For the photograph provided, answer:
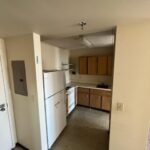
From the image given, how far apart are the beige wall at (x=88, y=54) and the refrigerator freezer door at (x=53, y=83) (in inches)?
79.2

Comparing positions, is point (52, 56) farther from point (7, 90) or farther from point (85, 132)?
point (85, 132)

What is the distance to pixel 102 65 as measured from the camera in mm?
3791

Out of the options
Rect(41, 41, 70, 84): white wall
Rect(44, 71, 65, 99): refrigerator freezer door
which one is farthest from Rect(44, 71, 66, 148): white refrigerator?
Rect(41, 41, 70, 84): white wall

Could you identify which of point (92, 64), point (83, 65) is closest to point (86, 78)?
point (83, 65)

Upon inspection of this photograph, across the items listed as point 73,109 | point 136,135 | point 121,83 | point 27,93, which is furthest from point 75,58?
point 136,135

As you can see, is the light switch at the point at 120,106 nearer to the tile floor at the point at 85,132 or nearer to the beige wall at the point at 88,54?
the tile floor at the point at 85,132

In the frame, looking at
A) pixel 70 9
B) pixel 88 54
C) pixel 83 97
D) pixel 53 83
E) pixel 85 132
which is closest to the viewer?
pixel 70 9

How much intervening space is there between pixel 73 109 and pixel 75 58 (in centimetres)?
205

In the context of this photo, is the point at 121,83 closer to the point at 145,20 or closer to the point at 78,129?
the point at 145,20

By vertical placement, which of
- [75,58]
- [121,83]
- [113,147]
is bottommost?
[113,147]

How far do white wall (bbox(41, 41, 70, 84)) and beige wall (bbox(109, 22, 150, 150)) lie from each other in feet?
6.37

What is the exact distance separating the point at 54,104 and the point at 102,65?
2.26 m

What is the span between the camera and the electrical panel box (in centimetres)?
192

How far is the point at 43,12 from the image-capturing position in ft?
3.30
